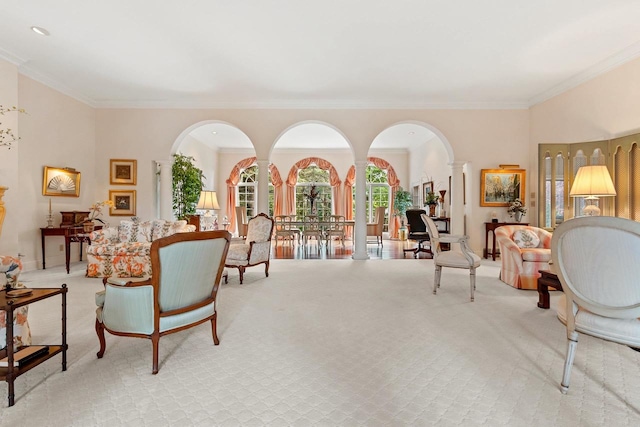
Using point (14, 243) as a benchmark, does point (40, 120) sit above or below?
above

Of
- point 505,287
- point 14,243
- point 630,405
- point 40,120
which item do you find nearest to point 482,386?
point 630,405

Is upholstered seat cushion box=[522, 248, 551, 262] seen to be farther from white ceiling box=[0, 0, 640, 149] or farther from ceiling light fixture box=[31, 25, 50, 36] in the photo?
ceiling light fixture box=[31, 25, 50, 36]

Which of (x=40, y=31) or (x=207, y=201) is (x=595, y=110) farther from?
(x=40, y=31)

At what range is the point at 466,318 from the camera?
10.8 feet

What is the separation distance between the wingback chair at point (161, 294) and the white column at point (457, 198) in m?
5.79

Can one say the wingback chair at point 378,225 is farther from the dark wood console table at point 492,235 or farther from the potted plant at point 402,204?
the dark wood console table at point 492,235

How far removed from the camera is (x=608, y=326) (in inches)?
74.0

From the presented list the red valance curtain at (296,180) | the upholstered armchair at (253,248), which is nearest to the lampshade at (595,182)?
the upholstered armchair at (253,248)

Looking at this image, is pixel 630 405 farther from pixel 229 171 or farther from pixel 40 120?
pixel 229 171

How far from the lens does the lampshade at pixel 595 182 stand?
4.15 metres

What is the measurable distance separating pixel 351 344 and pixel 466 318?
1414 millimetres

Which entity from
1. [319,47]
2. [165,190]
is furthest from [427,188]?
[165,190]

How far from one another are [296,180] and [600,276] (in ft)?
33.1

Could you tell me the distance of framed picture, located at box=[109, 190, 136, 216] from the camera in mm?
6754
